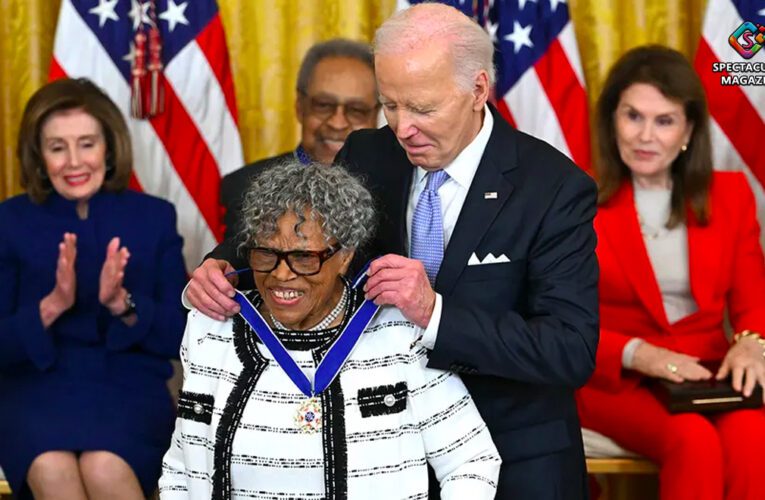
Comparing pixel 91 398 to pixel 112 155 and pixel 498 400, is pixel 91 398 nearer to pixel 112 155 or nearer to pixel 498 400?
pixel 112 155

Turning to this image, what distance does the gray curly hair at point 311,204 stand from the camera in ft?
9.35

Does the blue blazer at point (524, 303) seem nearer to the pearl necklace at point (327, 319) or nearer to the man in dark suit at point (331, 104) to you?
the pearl necklace at point (327, 319)

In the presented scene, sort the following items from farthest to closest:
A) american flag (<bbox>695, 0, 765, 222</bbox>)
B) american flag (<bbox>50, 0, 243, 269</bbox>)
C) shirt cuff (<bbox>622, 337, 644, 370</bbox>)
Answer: american flag (<bbox>50, 0, 243, 269</bbox>) → american flag (<bbox>695, 0, 765, 222</bbox>) → shirt cuff (<bbox>622, 337, 644, 370</bbox>)

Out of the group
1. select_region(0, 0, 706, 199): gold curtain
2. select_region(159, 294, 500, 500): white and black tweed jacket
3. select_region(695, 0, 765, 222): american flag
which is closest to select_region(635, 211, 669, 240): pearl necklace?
select_region(695, 0, 765, 222): american flag

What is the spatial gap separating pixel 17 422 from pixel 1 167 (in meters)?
1.49

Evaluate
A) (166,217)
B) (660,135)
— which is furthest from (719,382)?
(166,217)

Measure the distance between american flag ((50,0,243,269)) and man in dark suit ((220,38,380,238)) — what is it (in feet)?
1.65

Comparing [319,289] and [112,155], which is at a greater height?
[112,155]

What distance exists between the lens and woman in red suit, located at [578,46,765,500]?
4195mm

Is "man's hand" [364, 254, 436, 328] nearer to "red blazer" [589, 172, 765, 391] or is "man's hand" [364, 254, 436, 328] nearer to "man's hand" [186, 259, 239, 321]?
"man's hand" [186, 259, 239, 321]

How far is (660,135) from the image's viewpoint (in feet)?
13.9

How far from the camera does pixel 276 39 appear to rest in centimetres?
510

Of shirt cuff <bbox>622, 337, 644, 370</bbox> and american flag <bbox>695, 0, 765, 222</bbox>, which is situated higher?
american flag <bbox>695, 0, 765, 222</bbox>

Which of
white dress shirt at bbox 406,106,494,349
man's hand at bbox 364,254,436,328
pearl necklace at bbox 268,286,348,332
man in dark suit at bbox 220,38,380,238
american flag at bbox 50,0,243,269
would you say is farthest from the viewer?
american flag at bbox 50,0,243,269
